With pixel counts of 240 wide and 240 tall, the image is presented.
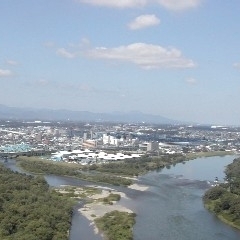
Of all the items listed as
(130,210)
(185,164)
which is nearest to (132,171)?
(185,164)

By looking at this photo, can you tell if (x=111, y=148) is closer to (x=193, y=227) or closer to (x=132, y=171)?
(x=132, y=171)

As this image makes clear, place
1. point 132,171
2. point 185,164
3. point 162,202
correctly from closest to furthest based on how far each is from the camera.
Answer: point 162,202 → point 132,171 → point 185,164

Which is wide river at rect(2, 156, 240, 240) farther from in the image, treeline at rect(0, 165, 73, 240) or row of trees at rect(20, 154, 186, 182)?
row of trees at rect(20, 154, 186, 182)

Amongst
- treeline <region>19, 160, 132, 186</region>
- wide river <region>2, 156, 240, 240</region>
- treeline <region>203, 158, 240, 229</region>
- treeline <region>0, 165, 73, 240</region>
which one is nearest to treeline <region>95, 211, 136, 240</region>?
wide river <region>2, 156, 240, 240</region>

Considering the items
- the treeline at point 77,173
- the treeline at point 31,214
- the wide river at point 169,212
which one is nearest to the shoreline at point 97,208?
the wide river at point 169,212

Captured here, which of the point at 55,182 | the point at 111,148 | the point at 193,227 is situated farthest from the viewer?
the point at 111,148

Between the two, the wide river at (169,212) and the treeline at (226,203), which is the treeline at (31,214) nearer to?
the wide river at (169,212)
